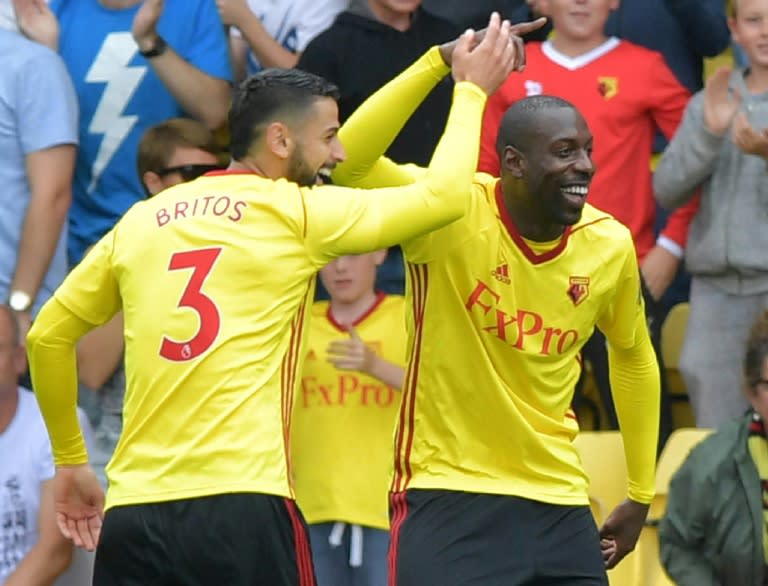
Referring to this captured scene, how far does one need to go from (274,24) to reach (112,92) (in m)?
0.83

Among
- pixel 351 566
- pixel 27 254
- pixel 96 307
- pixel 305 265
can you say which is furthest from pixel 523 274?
pixel 27 254

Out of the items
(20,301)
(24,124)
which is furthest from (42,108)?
(20,301)

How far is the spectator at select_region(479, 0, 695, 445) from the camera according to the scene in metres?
7.98

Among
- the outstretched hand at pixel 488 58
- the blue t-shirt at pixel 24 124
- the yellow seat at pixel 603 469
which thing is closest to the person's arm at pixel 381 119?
the outstretched hand at pixel 488 58

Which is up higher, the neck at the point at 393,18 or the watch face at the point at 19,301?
the neck at the point at 393,18

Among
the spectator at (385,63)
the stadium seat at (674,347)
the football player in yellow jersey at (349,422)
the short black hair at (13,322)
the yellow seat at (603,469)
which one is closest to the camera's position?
the short black hair at (13,322)

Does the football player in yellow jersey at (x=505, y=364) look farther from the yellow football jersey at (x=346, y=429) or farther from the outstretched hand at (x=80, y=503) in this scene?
the yellow football jersey at (x=346, y=429)

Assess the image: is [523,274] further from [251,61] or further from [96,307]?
[251,61]

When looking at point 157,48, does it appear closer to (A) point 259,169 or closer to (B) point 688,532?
(A) point 259,169

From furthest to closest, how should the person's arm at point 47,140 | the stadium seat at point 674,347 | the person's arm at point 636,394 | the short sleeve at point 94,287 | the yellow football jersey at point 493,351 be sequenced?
A: the stadium seat at point 674,347 < the person's arm at point 47,140 < the person's arm at point 636,394 < the yellow football jersey at point 493,351 < the short sleeve at point 94,287

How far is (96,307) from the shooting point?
18.0 ft

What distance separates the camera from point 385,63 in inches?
315

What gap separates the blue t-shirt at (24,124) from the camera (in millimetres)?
7836

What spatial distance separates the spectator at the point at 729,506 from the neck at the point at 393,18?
2.25 meters
